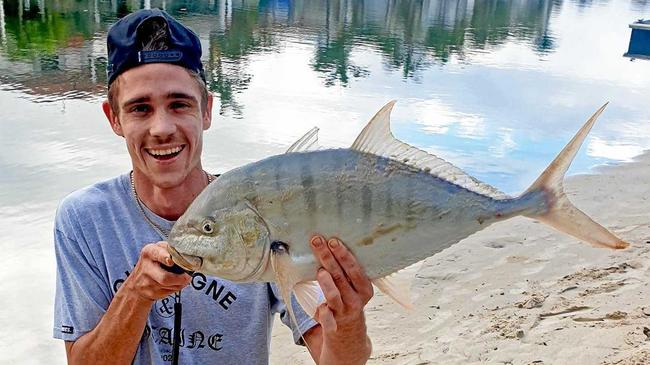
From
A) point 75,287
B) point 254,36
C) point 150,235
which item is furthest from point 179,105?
point 254,36

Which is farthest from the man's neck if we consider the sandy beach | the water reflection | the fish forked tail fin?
the water reflection

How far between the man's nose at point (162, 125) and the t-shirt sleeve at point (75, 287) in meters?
0.51

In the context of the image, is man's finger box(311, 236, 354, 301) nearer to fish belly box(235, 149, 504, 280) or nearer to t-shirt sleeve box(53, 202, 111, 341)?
fish belly box(235, 149, 504, 280)

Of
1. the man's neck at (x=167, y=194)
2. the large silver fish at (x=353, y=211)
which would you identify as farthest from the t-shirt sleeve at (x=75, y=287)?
the large silver fish at (x=353, y=211)

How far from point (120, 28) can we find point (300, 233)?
1.21 metres

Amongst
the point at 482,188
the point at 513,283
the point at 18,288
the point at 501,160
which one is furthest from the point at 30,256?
the point at 501,160

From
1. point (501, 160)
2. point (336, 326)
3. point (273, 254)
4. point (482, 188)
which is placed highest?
point (482, 188)

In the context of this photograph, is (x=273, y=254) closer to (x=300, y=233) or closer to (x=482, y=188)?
(x=300, y=233)

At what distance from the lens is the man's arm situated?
2.08m

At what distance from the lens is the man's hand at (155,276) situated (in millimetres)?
2062

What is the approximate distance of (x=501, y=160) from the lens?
1129 centimetres

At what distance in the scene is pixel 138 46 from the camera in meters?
2.48

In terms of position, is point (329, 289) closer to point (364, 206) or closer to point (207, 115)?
point (364, 206)

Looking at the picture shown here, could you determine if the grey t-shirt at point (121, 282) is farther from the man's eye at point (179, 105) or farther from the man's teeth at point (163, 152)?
the man's eye at point (179, 105)
